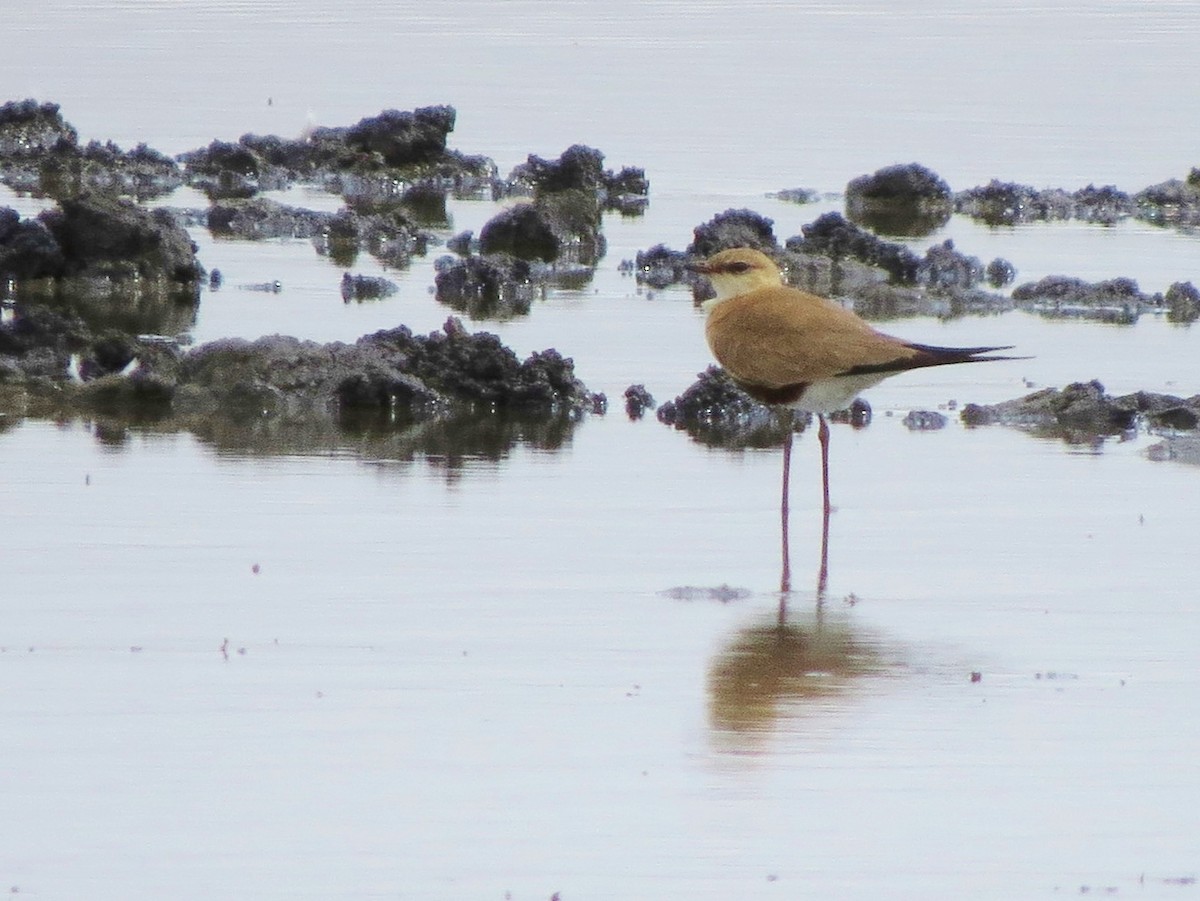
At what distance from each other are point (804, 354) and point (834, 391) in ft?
0.71

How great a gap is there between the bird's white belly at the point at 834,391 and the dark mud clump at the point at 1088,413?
67.5 inches

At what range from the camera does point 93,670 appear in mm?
7254

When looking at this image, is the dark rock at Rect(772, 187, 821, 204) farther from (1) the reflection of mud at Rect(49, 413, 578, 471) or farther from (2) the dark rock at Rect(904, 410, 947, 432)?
(1) the reflection of mud at Rect(49, 413, 578, 471)

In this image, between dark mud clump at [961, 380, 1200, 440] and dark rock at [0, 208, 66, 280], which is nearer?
dark mud clump at [961, 380, 1200, 440]

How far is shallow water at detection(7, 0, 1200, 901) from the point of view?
19.4 feet

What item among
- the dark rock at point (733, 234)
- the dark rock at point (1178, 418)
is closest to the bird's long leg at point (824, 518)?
the dark rock at point (1178, 418)

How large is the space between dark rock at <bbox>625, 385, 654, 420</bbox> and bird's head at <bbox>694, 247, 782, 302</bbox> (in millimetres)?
1352

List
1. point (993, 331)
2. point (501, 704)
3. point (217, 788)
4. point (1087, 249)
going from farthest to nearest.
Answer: point (1087, 249) < point (993, 331) < point (501, 704) < point (217, 788)

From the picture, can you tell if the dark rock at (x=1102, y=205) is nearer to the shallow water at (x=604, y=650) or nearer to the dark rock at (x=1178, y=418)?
the shallow water at (x=604, y=650)

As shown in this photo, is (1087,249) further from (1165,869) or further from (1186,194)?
(1165,869)

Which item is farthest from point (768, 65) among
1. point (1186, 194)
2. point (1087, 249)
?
point (1087, 249)

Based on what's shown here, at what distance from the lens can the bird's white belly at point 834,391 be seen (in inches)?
394

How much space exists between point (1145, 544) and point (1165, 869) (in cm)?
356

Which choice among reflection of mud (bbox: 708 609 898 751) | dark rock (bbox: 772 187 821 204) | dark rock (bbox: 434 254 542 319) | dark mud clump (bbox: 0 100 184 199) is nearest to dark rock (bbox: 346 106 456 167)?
dark mud clump (bbox: 0 100 184 199)
